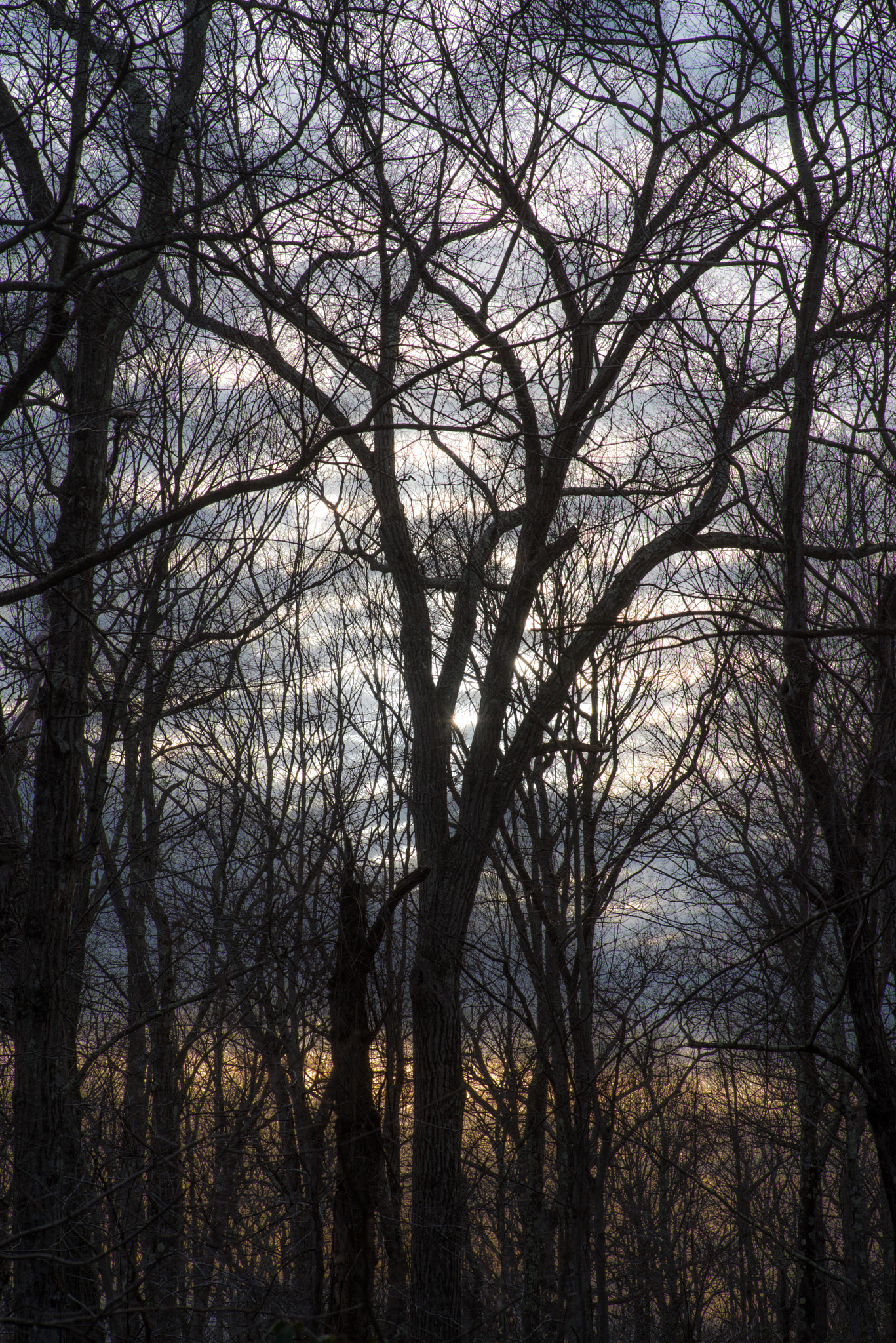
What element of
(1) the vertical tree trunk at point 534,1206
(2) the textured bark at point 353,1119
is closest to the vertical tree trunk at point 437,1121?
(2) the textured bark at point 353,1119

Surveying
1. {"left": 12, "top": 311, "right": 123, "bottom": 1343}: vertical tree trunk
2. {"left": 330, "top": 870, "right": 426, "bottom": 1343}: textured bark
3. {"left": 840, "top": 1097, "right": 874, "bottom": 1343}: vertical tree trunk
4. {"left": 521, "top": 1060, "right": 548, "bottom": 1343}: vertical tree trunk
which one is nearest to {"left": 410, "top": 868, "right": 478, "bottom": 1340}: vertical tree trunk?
{"left": 330, "top": 870, "right": 426, "bottom": 1343}: textured bark

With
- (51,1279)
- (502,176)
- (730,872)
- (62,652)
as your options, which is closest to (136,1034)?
(51,1279)

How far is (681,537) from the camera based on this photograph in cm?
569

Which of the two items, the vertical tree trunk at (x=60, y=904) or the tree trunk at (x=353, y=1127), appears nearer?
the tree trunk at (x=353, y=1127)

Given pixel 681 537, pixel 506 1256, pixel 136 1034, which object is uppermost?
pixel 681 537

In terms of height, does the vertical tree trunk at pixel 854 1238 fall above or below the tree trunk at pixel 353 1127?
below

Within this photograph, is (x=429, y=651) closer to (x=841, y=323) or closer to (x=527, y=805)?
(x=527, y=805)

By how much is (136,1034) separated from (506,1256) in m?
8.18

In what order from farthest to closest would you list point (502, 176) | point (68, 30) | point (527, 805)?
point (527, 805), point (502, 176), point (68, 30)

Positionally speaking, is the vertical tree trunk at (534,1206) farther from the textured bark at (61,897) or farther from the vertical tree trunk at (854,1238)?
the textured bark at (61,897)

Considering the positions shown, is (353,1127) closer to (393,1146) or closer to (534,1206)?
(393,1146)

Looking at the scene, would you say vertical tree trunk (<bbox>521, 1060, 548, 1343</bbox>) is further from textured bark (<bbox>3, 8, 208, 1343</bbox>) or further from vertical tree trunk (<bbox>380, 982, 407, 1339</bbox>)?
textured bark (<bbox>3, 8, 208, 1343</bbox>)

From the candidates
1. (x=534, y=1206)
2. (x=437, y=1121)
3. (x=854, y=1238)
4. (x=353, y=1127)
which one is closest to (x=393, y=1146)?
(x=534, y=1206)

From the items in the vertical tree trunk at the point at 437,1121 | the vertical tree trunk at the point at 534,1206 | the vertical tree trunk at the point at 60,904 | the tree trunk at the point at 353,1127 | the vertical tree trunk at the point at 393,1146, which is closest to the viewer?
the tree trunk at the point at 353,1127
